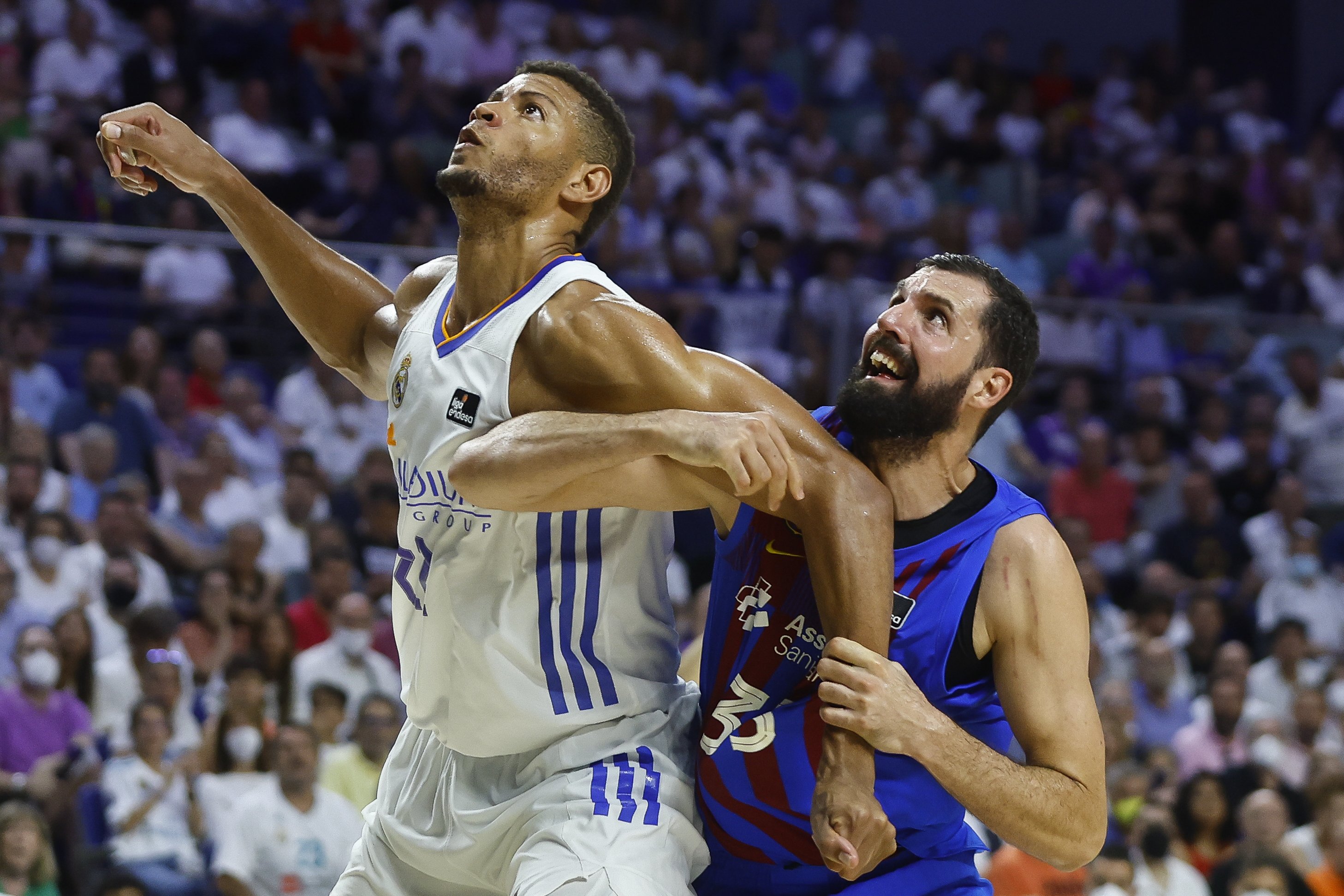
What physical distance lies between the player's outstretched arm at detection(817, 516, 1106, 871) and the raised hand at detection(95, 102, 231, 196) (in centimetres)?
191

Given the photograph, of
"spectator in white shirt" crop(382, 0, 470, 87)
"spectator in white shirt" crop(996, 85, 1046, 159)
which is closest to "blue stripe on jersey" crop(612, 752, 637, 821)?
"spectator in white shirt" crop(382, 0, 470, 87)

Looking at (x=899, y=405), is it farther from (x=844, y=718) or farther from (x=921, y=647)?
(x=844, y=718)

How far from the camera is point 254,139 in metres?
10.8

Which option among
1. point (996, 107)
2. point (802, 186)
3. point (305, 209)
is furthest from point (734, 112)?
point (305, 209)

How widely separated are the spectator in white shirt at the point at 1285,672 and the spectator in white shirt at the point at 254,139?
7115 mm

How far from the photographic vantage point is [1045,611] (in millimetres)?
3080

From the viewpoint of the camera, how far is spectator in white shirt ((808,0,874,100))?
49.0ft

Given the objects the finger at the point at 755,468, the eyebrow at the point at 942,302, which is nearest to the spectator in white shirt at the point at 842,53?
the eyebrow at the point at 942,302

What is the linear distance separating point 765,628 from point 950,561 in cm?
41

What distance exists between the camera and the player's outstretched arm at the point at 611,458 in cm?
266

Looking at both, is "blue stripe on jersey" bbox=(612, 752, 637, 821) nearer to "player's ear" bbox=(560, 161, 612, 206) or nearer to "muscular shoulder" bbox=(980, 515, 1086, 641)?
"muscular shoulder" bbox=(980, 515, 1086, 641)

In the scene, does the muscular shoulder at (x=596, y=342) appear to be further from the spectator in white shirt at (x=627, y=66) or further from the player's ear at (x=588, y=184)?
the spectator in white shirt at (x=627, y=66)

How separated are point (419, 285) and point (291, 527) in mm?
5010

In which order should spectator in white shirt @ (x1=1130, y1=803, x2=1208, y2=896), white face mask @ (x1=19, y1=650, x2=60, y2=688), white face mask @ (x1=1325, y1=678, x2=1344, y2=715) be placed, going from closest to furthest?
white face mask @ (x1=19, y1=650, x2=60, y2=688), spectator in white shirt @ (x1=1130, y1=803, x2=1208, y2=896), white face mask @ (x1=1325, y1=678, x2=1344, y2=715)
